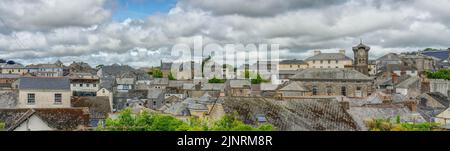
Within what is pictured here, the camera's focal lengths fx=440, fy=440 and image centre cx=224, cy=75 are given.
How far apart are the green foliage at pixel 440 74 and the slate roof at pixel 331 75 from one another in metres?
3.87

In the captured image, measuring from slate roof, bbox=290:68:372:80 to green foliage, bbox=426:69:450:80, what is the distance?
3868 mm

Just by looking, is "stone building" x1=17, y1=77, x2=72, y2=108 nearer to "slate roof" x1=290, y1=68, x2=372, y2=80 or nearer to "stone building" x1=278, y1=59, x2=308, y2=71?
"slate roof" x1=290, y1=68, x2=372, y2=80

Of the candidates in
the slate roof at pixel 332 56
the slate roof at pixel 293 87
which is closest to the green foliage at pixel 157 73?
the slate roof at pixel 332 56

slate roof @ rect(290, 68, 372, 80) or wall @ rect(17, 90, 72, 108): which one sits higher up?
slate roof @ rect(290, 68, 372, 80)

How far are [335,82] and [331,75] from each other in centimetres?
58

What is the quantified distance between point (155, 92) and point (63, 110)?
1846cm

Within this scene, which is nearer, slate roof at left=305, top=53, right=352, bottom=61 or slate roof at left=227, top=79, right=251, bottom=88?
slate roof at left=305, top=53, right=352, bottom=61

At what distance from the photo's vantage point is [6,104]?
13.3 metres

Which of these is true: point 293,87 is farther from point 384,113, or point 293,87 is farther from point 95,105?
point 95,105

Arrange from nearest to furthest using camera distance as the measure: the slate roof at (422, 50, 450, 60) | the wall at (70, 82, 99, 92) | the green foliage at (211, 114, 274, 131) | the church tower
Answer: the green foliage at (211, 114, 274, 131) < the wall at (70, 82, 99, 92) < the slate roof at (422, 50, 450, 60) < the church tower

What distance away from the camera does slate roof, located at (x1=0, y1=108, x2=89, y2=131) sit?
9.56 m

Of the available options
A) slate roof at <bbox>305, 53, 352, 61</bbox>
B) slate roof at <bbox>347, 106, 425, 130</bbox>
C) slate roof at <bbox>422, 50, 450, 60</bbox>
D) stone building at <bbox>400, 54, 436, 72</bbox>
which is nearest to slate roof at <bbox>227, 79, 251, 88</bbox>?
slate roof at <bbox>305, 53, 352, 61</bbox>

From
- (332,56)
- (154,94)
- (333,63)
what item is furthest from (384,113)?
(154,94)
